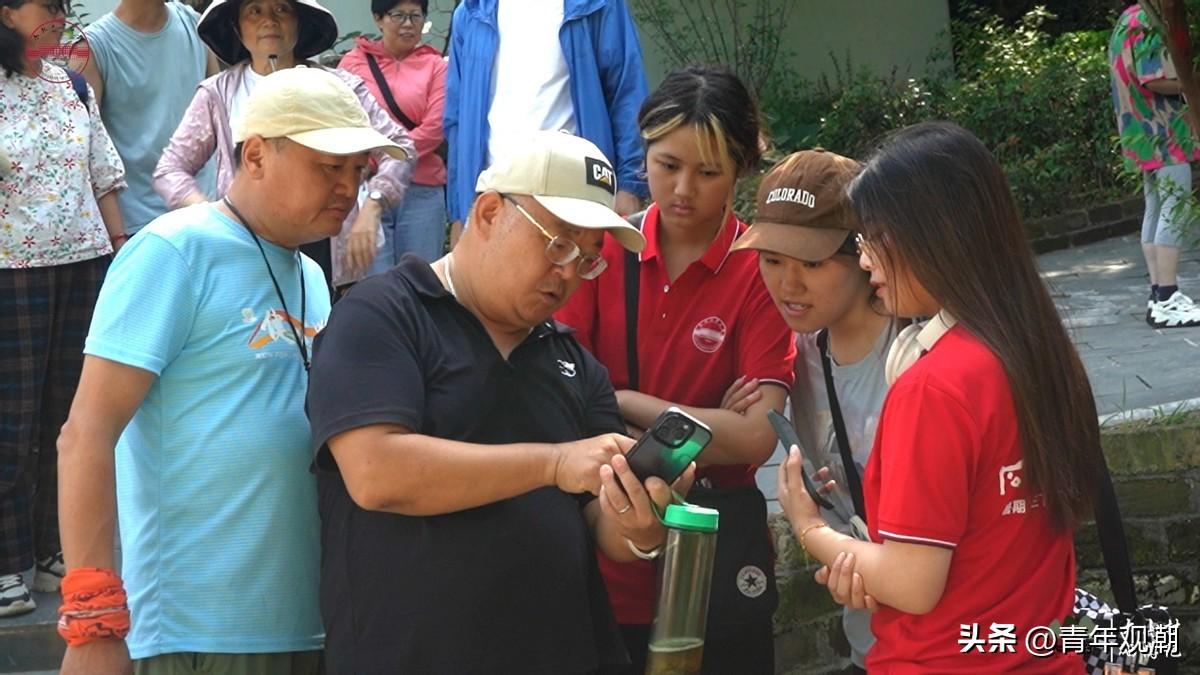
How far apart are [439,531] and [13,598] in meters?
2.90

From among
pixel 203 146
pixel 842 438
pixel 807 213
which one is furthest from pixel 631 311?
pixel 203 146

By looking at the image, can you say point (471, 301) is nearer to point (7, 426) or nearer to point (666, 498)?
point (666, 498)

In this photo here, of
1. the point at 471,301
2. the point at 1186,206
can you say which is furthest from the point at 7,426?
the point at 1186,206

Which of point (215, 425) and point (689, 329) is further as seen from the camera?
point (689, 329)

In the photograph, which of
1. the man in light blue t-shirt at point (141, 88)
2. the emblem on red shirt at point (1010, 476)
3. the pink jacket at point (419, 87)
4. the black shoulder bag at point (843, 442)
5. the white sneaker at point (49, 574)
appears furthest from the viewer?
the pink jacket at point (419, 87)

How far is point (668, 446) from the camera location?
283cm

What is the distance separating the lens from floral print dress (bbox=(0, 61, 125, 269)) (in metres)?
5.27

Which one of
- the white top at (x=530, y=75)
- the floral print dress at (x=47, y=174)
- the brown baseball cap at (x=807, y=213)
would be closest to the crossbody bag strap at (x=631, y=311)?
the brown baseball cap at (x=807, y=213)

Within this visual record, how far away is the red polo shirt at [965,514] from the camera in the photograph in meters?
2.86

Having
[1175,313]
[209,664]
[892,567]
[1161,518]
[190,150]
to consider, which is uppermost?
[190,150]

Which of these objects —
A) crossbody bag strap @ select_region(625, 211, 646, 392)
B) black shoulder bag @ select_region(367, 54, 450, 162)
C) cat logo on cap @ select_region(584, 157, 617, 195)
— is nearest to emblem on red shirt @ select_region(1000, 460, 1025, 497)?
cat logo on cap @ select_region(584, 157, 617, 195)

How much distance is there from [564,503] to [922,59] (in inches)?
486

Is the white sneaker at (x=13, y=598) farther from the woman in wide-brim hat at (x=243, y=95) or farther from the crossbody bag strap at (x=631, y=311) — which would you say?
the crossbody bag strap at (x=631, y=311)

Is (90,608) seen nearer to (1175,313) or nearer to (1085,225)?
(1175,313)
